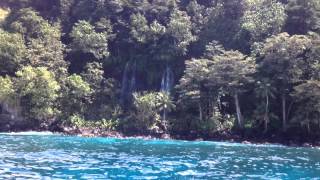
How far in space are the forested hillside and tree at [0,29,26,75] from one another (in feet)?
0.47

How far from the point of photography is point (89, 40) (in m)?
69.6

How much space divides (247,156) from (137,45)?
3879 cm

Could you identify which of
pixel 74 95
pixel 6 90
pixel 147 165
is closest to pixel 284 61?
pixel 74 95

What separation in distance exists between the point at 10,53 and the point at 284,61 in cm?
3821

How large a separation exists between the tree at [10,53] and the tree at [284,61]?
3420 centimetres

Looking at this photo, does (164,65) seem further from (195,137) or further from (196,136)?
(195,137)

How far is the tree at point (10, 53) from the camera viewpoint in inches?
2586

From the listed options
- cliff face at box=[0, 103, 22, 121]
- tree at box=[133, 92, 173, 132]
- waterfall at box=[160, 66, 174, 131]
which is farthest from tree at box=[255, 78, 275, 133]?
cliff face at box=[0, 103, 22, 121]

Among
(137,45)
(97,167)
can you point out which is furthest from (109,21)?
(97,167)

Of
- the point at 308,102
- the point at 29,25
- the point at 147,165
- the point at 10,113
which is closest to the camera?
the point at 147,165

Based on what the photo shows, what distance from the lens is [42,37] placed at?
70750 millimetres

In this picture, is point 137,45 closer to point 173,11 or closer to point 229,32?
point 173,11

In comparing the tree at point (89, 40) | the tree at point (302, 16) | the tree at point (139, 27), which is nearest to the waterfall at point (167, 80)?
the tree at point (139, 27)

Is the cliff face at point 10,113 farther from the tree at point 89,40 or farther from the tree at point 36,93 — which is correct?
the tree at point 89,40
